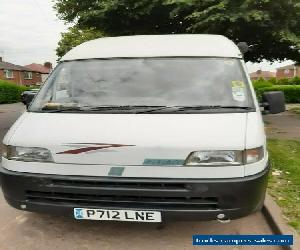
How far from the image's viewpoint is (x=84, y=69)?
16.4 feet

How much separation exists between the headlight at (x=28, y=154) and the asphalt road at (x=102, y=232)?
0.66 m

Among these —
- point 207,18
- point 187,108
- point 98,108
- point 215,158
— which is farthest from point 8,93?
point 215,158

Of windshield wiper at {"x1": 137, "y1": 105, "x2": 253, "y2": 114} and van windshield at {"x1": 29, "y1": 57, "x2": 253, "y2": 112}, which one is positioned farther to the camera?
van windshield at {"x1": 29, "y1": 57, "x2": 253, "y2": 112}

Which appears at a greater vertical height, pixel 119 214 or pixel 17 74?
pixel 17 74

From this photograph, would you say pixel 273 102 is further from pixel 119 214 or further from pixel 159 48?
pixel 119 214

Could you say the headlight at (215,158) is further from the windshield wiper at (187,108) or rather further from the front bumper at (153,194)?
the windshield wiper at (187,108)

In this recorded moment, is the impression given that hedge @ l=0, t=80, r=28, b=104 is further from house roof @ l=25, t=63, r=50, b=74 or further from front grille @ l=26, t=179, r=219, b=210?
house roof @ l=25, t=63, r=50, b=74

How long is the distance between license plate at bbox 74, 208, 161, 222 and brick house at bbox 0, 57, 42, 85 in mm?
64349

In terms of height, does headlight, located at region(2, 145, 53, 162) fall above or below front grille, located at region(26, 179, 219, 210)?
above

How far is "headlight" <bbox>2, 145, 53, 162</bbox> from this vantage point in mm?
3880

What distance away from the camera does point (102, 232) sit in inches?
176

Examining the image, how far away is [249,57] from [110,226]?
13506 millimetres

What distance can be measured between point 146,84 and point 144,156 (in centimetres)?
123

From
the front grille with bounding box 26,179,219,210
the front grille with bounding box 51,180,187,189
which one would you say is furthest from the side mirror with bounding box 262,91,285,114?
the front grille with bounding box 51,180,187,189
